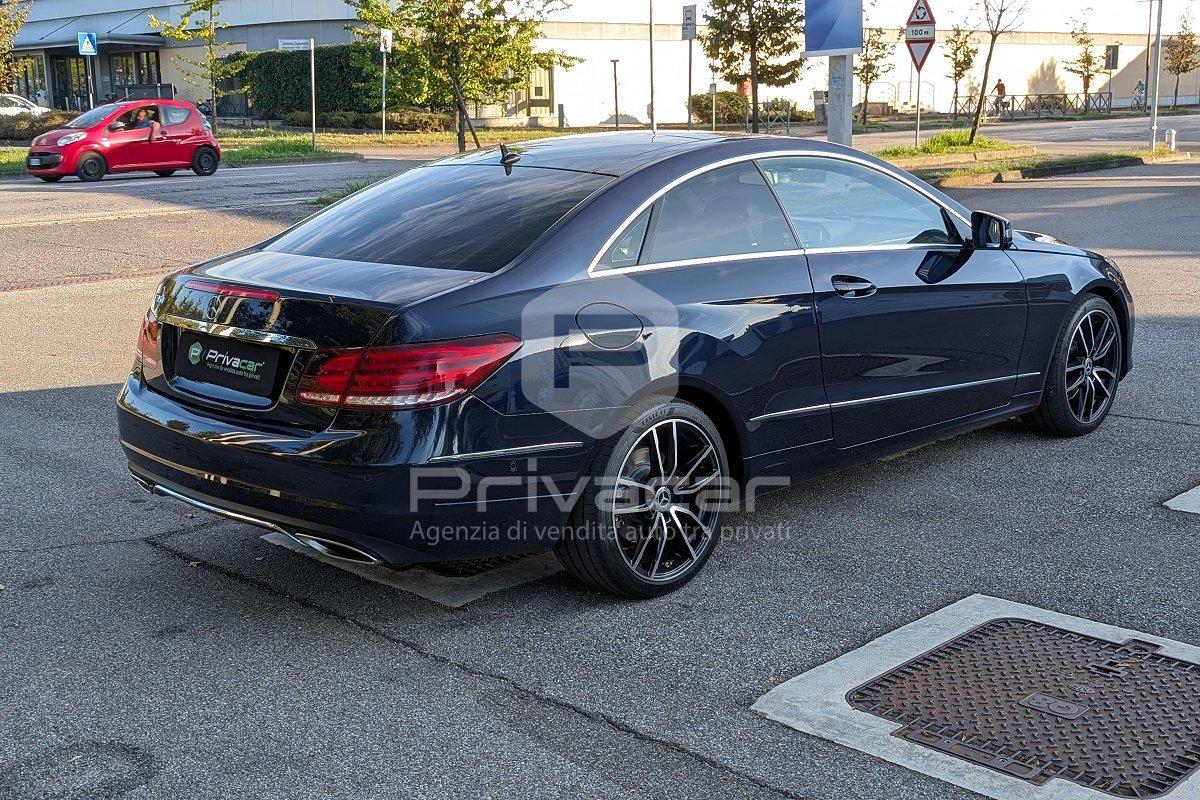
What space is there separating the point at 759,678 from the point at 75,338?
7.21 meters

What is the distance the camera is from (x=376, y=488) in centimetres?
392

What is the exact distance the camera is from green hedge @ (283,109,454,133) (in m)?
43.2

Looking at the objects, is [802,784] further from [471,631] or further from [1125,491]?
[1125,491]

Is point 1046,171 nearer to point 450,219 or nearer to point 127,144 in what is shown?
point 127,144

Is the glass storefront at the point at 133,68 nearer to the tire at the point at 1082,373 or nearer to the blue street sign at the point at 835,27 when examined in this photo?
the blue street sign at the point at 835,27

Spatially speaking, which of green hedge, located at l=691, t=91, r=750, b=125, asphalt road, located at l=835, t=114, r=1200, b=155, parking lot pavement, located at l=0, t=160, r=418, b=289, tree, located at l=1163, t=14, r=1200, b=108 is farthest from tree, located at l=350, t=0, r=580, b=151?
tree, located at l=1163, t=14, r=1200, b=108

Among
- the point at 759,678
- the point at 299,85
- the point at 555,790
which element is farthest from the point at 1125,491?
the point at 299,85

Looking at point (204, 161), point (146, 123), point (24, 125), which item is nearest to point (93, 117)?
point (146, 123)

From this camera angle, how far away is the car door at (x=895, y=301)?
5086 millimetres

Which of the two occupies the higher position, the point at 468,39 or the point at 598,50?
the point at 598,50

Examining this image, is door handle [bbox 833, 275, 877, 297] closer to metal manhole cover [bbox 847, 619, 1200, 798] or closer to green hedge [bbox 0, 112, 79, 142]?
metal manhole cover [bbox 847, 619, 1200, 798]

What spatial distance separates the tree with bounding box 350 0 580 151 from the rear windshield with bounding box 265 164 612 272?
2355 centimetres

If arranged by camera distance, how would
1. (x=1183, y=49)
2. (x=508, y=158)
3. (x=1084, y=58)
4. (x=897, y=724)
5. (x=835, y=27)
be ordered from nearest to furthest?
(x=897, y=724), (x=508, y=158), (x=835, y=27), (x=1183, y=49), (x=1084, y=58)

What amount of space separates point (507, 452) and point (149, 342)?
145 cm
